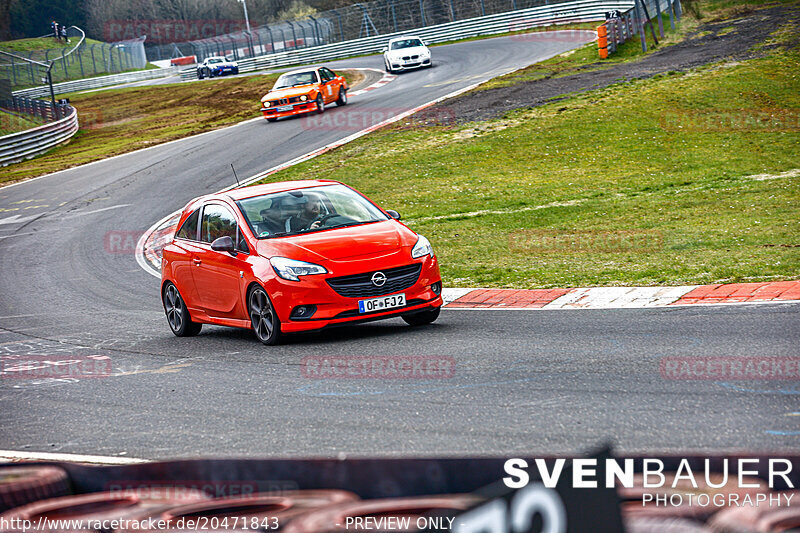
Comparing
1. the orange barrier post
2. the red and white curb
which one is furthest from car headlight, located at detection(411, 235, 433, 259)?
the orange barrier post

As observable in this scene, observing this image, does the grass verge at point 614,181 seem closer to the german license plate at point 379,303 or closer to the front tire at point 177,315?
the german license plate at point 379,303

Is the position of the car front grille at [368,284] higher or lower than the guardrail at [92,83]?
lower

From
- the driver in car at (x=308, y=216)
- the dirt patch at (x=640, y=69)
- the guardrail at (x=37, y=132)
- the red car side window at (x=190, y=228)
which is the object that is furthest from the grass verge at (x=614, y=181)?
the guardrail at (x=37, y=132)

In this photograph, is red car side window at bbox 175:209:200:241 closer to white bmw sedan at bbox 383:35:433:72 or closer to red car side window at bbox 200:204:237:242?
red car side window at bbox 200:204:237:242

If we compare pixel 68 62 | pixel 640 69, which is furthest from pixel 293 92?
pixel 68 62

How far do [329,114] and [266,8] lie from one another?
9733 centimetres

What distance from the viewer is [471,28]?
58625mm

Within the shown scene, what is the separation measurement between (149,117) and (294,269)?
40.0 metres

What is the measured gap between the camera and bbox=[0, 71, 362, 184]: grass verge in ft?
121

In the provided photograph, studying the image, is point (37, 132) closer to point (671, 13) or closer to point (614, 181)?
point (671, 13)

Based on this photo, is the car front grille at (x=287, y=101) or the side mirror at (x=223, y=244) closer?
the side mirror at (x=223, y=244)

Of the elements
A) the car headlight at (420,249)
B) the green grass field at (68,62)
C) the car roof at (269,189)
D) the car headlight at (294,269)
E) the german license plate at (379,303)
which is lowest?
the german license plate at (379,303)

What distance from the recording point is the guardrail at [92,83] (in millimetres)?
79375

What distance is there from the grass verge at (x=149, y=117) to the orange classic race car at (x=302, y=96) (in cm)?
339
